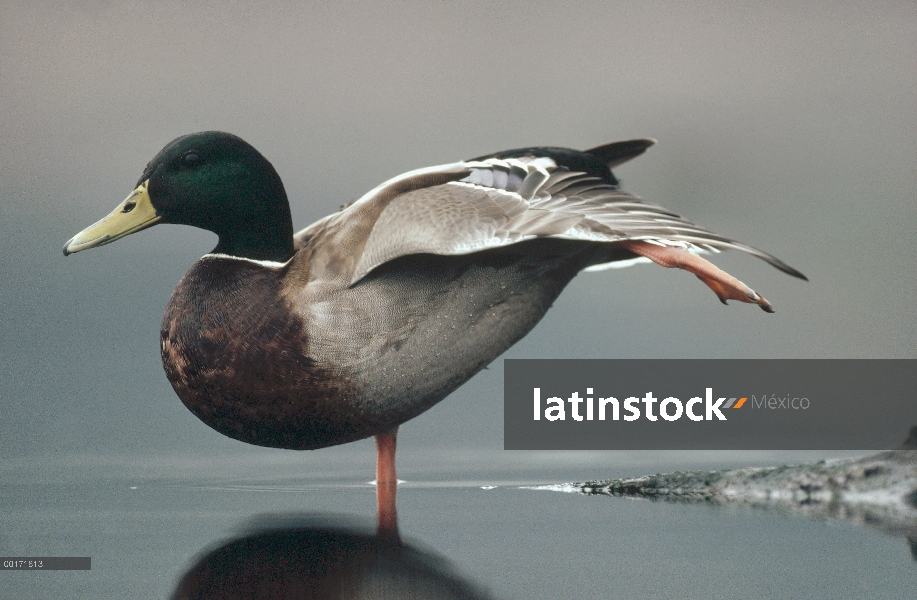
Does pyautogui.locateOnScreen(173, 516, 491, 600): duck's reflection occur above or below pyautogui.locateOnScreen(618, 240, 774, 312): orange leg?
below

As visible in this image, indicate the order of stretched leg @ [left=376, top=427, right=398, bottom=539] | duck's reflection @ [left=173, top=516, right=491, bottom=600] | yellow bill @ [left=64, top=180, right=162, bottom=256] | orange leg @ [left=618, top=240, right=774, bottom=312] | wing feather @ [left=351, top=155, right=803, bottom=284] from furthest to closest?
stretched leg @ [left=376, top=427, right=398, bottom=539]
yellow bill @ [left=64, top=180, right=162, bottom=256]
orange leg @ [left=618, top=240, right=774, bottom=312]
wing feather @ [left=351, top=155, right=803, bottom=284]
duck's reflection @ [left=173, top=516, right=491, bottom=600]

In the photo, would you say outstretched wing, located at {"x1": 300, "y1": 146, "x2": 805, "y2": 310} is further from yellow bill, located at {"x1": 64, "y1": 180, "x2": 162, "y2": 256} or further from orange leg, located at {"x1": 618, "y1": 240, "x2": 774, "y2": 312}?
yellow bill, located at {"x1": 64, "y1": 180, "x2": 162, "y2": 256}

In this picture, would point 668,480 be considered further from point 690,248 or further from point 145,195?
point 145,195

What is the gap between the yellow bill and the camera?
282 cm

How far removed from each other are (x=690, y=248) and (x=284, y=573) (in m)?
1.29

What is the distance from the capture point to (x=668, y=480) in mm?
3273

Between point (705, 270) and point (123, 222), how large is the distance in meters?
1.56

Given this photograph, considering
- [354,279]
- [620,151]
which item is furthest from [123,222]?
[620,151]

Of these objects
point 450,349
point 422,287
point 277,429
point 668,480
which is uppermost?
point 422,287

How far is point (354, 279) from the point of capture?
2686 millimetres

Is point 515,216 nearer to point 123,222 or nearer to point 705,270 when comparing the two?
point 705,270

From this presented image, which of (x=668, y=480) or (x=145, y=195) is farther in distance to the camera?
(x=668, y=480)

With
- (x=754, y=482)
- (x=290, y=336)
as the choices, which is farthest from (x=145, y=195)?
(x=754, y=482)

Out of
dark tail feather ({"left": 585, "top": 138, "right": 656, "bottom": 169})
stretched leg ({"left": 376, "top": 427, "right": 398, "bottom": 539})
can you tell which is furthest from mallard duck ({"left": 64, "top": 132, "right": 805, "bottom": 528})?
stretched leg ({"left": 376, "top": 427, "right": 398, "bottom": 539})
